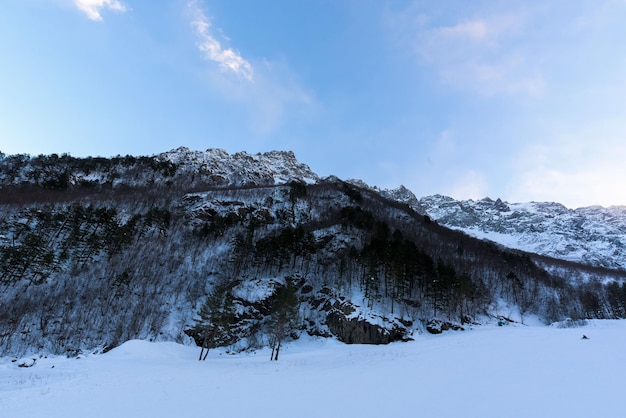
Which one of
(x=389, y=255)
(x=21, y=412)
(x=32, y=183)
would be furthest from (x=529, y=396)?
(x=32, y=183)

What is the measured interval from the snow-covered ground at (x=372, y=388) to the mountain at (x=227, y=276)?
1944 cm

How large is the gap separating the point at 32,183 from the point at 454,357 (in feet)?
496

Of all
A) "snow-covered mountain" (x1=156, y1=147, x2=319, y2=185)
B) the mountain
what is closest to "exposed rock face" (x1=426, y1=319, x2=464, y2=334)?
the mountain

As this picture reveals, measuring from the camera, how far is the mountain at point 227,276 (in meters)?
51.7

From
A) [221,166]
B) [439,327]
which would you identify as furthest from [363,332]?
Result: [221,166]

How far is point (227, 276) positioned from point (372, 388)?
59.0 meters

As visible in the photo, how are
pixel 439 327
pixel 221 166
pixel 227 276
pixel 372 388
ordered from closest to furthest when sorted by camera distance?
pixel 372 388, pixel 439 327, pixel 227 276, pixel 221 166

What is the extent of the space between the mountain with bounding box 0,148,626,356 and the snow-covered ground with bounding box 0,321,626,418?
19.4 m

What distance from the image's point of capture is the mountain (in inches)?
2036

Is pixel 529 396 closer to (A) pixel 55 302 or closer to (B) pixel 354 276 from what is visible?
(B) pixel 354 276

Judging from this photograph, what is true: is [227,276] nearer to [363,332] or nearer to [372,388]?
[363,332]

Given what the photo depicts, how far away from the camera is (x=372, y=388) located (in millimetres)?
18203

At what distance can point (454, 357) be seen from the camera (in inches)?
1010

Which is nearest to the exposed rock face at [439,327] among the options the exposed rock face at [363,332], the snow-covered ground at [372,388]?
the exposed rock face at [363,332]
